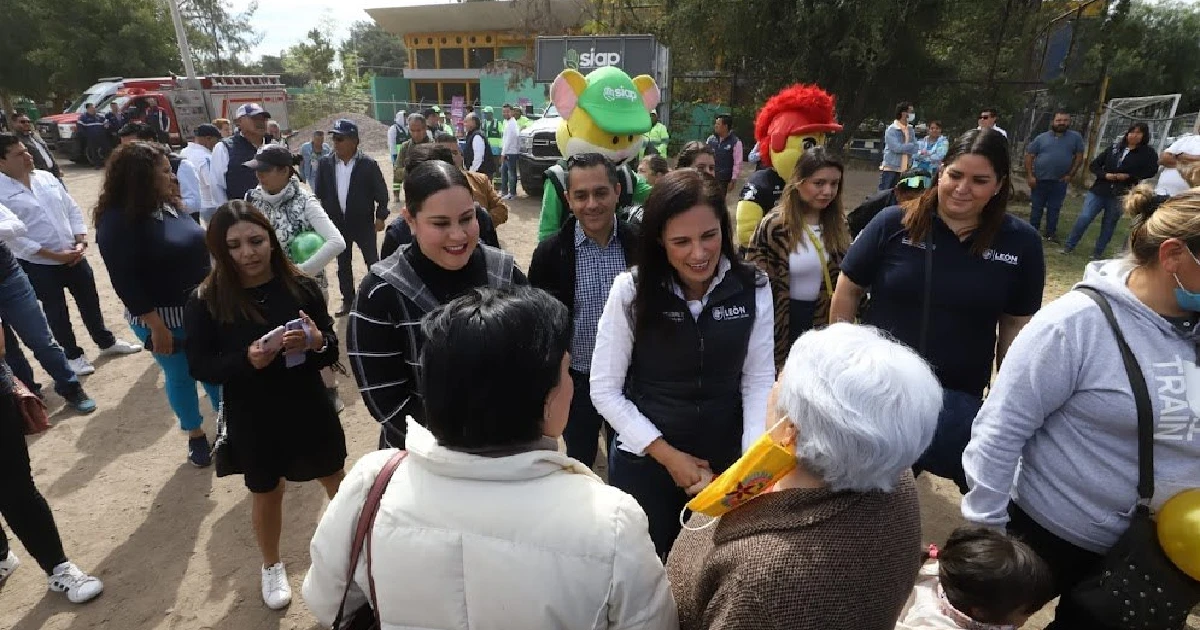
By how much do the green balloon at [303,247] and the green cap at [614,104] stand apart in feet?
6.26

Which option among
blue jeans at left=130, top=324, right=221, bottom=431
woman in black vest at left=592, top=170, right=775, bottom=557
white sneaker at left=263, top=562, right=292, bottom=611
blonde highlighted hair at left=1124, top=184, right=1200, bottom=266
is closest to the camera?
blonde highlighted hair at left=1124, top=184, right=1200, bottom=266

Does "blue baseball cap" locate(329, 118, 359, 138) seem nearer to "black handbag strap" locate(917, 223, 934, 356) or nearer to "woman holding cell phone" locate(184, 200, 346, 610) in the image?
A: "woman holding cell phone" locate(184, 200, 346, 610)

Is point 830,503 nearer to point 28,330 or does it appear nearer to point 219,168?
point 28,330

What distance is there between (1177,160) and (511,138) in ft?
31.7

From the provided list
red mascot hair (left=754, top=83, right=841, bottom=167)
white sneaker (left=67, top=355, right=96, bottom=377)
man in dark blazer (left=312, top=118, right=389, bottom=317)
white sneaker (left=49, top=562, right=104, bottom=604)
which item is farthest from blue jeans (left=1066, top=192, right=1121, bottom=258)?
white sneaker (left=67, top=355, right=96, bottom=377)

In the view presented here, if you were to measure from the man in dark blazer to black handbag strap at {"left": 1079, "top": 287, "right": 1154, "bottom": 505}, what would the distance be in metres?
5.58

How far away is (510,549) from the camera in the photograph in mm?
→ 1143

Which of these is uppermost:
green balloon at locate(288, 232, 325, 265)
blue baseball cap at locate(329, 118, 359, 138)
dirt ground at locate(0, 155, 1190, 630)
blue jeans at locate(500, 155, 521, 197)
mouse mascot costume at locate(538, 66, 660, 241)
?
mouse mascot costume at locate(538, 66, 660, 241)

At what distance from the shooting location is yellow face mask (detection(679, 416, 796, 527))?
1254 millimetres

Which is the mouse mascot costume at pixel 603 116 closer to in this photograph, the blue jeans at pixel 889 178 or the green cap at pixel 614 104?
the green cap at pixel 614 104

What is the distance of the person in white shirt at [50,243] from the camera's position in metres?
4.64

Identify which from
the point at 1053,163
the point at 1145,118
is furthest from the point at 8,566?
the point at 1145,118

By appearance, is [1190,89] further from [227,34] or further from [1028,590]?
[227,34]

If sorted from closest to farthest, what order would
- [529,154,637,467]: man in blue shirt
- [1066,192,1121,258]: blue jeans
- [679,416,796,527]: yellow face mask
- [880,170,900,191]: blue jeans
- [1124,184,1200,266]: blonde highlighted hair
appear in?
[679,416,796,527]: yellow face mask
[1124,184,1200,266]: blonde highlighted hair
[529,154,637,467]: man in blue shirt
[1066,192,1121,258]: blue jeans
[880,170,900,191]: blue jeans
